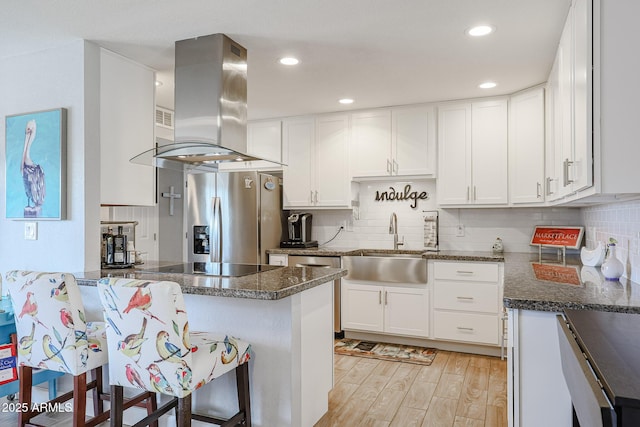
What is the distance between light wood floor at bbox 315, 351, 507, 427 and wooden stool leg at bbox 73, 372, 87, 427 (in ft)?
4.08

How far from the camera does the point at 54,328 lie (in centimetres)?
198

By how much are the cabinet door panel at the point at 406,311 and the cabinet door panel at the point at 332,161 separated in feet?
3.56

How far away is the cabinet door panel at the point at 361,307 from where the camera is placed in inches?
160

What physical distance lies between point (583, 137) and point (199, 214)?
3489mm

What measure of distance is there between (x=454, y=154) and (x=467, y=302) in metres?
1.38

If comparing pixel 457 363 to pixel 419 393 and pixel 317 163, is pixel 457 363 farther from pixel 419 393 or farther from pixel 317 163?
pixel 317 163

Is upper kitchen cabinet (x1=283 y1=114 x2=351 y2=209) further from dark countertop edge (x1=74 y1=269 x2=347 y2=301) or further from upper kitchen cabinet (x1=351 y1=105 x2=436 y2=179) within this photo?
dark countertop edge (x1=74 y1=269 x2=347 y2=301)

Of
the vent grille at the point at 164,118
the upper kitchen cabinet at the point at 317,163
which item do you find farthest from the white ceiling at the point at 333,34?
the upper kitchen cabinet at the point at 317,163

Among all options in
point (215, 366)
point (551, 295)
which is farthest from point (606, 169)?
point (215, 366)

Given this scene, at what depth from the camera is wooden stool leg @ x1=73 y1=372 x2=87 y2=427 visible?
6.56 ft

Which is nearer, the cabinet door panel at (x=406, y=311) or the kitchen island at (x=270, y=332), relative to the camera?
the kitchen island at (x=270, y=332)

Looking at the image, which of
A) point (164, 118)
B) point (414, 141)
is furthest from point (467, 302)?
point (164, 118)

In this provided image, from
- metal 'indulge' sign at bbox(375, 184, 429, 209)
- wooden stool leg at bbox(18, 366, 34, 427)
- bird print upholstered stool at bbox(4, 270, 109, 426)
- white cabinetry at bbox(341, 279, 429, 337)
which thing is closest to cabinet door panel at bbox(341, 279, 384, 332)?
white cabinetry at bbox(341, 279, 429, 337)

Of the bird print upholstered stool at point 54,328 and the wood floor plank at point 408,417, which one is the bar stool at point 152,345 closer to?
the bird print upholstered stool at point 54,328
